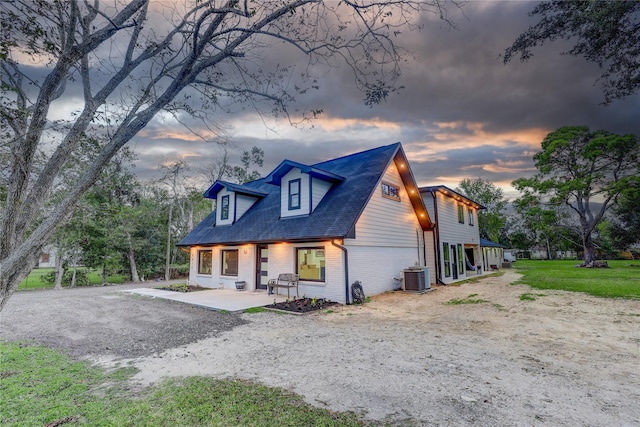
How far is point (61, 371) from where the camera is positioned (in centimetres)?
447

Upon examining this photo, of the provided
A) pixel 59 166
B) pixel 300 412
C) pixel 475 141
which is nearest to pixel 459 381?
pixel 300 412

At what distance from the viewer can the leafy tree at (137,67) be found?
2936 millimetres

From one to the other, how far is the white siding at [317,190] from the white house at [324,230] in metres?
0.04

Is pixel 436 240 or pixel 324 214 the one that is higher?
pixel 324 214

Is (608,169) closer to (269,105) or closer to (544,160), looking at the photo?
(544,160)

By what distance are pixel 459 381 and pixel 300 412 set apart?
7.57ft

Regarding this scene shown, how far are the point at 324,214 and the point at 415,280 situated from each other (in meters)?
5.04

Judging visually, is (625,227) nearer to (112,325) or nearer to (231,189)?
(231,189)

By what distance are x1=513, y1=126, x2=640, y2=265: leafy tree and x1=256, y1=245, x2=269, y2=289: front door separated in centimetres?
2575

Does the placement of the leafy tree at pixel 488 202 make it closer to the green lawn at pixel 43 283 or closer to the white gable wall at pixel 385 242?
the white gable wall at pixel 385 242

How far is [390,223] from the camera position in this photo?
13.1m

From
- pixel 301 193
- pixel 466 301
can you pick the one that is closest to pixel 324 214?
pixel 301 193

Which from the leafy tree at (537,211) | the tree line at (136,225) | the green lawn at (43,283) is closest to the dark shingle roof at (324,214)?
the tree line at (136,225)

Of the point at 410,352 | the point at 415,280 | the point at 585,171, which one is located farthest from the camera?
→ the point at 585,171
